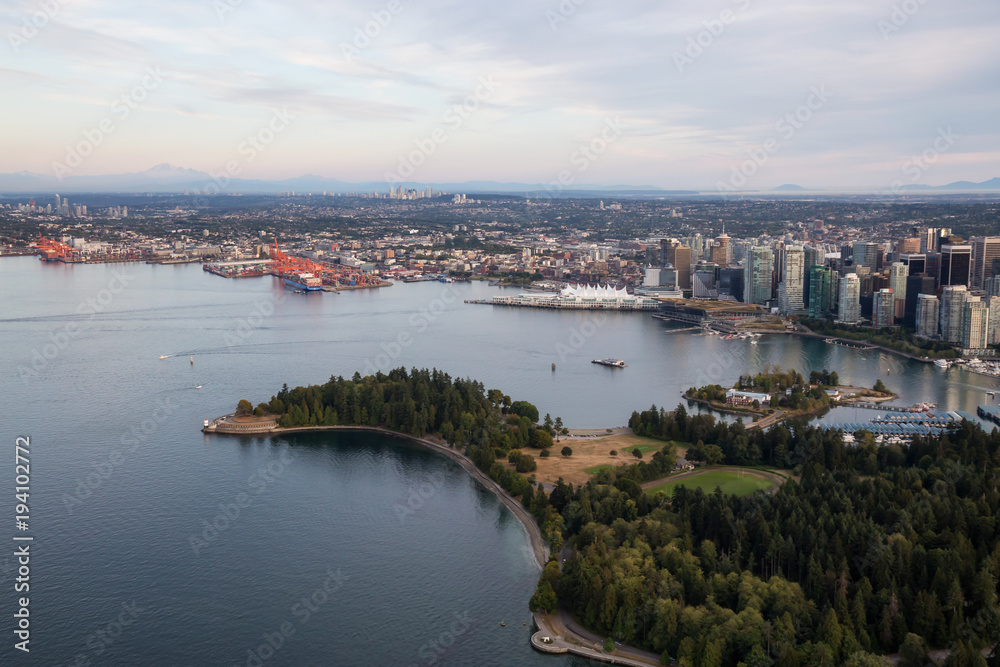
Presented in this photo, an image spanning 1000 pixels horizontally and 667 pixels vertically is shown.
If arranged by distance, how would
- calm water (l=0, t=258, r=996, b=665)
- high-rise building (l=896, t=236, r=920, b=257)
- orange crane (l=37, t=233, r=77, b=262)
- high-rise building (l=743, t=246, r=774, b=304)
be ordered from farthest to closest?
orange crane (l=37, t=233, r=77, b=262)
high-rise building (l=896, t=236, r=920, b=257)
high-rise building (l=743, t=246, r=774, b=304)
calm water (l=0, t=258, r=996, b=665)

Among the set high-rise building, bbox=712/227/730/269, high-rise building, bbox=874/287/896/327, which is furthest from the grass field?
high-rise building, bbox=712/227/730/269

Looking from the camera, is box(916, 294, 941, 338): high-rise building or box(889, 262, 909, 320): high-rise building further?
box(889, 262, 909, 320): high-rise building

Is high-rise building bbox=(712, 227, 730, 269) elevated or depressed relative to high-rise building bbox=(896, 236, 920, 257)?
depressed

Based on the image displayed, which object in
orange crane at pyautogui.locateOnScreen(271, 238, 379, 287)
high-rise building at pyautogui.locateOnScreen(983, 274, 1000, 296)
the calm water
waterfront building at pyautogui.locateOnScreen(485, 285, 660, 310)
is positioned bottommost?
the calm water

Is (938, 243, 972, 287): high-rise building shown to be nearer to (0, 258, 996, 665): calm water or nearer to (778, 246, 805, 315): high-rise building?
(778, 246, 805, 315): high-rise building

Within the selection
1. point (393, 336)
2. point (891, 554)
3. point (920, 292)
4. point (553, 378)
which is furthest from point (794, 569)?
point (920, 292)

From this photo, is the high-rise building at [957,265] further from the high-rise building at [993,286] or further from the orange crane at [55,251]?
the orange crane at [55,251]

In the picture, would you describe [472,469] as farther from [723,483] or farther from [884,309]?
[884,309]

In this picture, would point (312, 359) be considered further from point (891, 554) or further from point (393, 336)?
point (891, 554)
